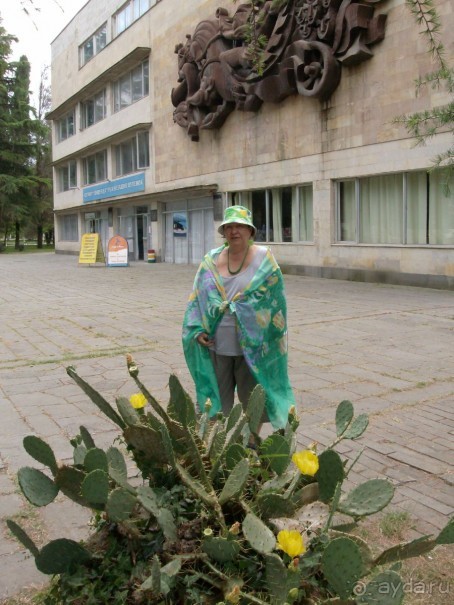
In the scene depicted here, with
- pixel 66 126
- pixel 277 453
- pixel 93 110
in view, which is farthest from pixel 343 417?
pixel 66 126

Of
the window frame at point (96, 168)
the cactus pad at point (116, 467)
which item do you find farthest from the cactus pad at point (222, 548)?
the window frame at point (96, 168)

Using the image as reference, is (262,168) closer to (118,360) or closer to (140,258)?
(140,258)

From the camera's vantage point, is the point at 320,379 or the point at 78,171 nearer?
the point at 320,379

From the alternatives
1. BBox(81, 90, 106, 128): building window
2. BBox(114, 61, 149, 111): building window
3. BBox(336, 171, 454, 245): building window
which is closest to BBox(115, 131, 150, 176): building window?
BBox(114, 61, 149, 111): building window

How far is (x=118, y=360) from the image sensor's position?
743cm

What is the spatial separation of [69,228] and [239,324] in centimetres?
3862

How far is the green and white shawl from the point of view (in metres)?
3.94

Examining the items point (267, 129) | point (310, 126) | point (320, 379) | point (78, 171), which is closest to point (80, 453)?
point (320, 379)

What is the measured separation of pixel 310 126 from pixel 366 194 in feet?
9.17

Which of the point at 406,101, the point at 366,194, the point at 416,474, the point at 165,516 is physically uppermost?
the point at 406,101

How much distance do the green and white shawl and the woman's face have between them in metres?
0.20

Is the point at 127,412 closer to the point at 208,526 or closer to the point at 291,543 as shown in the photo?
the point at 208,526

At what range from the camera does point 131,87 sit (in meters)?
29.6

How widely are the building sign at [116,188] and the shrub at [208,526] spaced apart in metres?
26.7
